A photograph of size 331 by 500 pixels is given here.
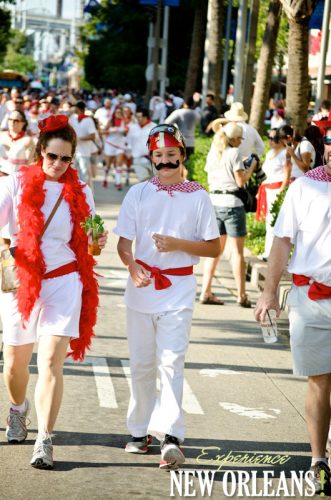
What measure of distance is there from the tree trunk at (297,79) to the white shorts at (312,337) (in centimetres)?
1239

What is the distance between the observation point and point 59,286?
6477 mm

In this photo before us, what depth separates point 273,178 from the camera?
1467 centimetres

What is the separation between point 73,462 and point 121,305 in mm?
5744

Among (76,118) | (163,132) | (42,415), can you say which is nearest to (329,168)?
(163,132)

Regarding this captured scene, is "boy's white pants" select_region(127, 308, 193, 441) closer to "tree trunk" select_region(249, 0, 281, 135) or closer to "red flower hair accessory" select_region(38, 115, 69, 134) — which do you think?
"red flower hair accessory" select_region(38, 115, 69, 134)

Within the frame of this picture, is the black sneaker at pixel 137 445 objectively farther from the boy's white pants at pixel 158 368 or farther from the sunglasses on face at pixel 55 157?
the sunglasses on face at pixel 55 157

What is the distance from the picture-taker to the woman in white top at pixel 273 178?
14.3 metres

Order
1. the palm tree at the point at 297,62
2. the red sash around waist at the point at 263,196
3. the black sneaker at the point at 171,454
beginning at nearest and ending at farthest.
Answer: the black sneaker at the point at 171,454 < the red sash around waist at the point at 263,196 < the palm tree at the point at 297,62

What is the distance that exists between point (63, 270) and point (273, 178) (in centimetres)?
843

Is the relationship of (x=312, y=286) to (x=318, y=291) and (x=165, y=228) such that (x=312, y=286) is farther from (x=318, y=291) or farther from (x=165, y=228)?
(x=165, y=228)

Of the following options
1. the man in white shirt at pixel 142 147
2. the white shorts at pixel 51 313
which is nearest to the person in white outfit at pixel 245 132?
the man in white shirt at pixel 142 147

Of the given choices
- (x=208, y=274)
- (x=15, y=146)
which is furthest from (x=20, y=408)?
(x=15, y=146)

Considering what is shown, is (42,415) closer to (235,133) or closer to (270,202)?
(235,133)

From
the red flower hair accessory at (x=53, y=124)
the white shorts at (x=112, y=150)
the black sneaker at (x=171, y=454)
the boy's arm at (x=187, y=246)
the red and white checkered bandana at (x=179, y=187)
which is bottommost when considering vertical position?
the white shorts at (x=112, y=150)
